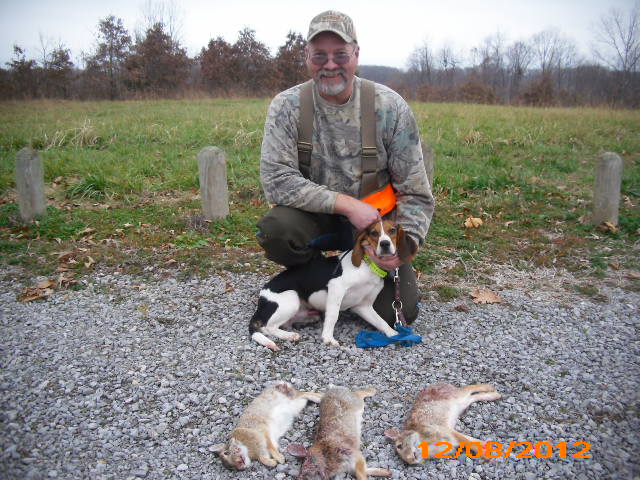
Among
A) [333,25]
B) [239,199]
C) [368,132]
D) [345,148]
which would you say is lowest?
[239,199]

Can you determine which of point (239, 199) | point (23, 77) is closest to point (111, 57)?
point (23, 77)

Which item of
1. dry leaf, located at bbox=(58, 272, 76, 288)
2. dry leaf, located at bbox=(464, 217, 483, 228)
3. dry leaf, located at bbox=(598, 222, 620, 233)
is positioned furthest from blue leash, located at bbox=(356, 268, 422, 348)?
dry leaf, located at bbox=(598, 222, 620, 233)

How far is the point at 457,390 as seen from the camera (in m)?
2.96

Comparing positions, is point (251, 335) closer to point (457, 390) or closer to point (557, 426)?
point (457, 390)

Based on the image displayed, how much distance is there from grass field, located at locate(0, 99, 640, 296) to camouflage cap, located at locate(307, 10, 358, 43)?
2.41m

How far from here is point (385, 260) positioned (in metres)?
3.62

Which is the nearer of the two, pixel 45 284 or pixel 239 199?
pixel 45 284

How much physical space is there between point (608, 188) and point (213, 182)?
15.6 feet

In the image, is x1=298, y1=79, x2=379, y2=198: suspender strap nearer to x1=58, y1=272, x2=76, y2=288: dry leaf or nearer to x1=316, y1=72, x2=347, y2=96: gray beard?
x1=316, y1=72, x2=347, y2=96: gray beard

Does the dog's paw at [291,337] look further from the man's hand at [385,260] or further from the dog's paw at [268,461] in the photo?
the dog's paw at [268,461]

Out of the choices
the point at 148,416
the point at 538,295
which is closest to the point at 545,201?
the point at 538,295

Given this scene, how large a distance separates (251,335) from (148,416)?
40.7 inches

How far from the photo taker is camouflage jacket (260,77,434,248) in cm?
383

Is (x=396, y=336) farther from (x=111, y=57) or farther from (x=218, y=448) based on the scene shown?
(x=111, y=57)
